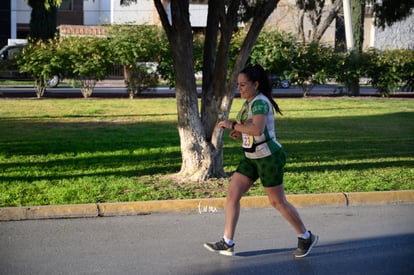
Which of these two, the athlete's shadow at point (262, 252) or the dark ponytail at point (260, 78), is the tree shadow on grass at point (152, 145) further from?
the dark ponytail at point (260, 78)

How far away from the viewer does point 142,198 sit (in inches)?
363

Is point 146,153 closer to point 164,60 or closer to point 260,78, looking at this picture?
point 260,78

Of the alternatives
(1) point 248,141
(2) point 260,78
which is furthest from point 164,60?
(1) point 248,141

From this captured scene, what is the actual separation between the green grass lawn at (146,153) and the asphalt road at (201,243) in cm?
79

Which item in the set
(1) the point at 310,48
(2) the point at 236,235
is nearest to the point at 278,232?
(2) the point at 236,235

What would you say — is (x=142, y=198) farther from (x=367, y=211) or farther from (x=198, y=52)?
(x=198, y=52)

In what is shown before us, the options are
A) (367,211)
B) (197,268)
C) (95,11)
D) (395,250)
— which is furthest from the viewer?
(95,11)

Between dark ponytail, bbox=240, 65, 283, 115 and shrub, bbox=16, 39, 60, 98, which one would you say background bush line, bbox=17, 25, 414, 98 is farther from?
dark ponytail, bbox=240, 65, 283, 115

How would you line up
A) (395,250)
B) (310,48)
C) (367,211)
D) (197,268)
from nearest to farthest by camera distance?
(197,268) < (395,250) < (367,211) < (310,48)

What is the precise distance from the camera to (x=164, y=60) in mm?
25250

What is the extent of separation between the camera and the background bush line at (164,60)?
24.6m

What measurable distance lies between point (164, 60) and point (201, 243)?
715 inches

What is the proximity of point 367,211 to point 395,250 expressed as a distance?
1913 millimetres

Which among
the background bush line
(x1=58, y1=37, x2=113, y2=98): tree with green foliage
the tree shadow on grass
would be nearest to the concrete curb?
the tree shadow on grass
